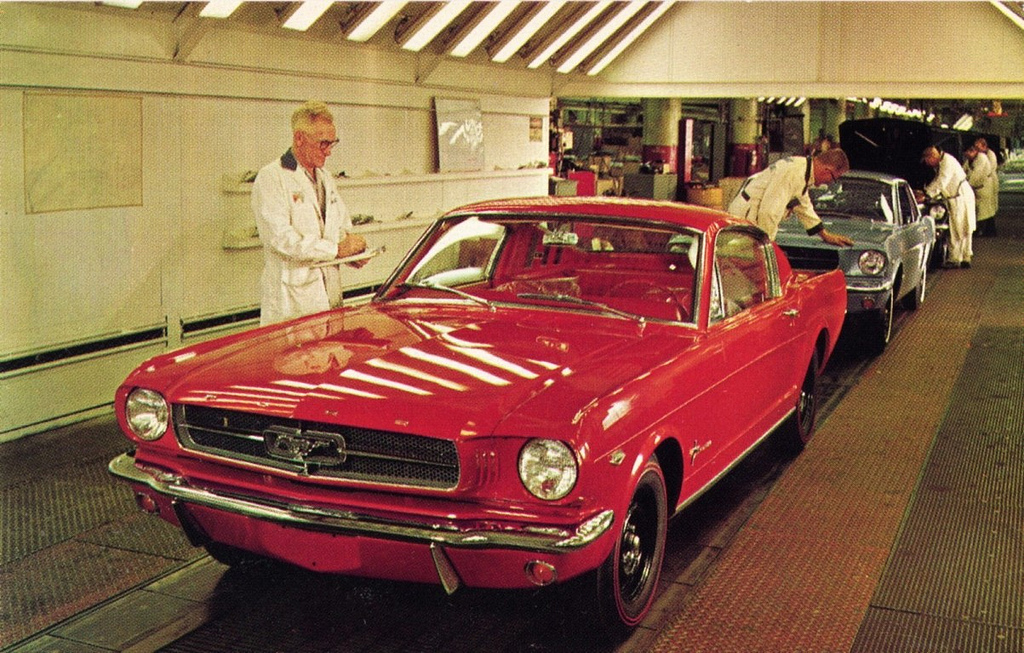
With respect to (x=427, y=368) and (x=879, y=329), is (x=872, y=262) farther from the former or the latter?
(x=427, y=368)

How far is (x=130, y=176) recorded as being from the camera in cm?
688

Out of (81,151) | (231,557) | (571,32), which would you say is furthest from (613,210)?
(571,32)

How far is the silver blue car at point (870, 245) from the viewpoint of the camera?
895 cm

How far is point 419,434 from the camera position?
3.29 m

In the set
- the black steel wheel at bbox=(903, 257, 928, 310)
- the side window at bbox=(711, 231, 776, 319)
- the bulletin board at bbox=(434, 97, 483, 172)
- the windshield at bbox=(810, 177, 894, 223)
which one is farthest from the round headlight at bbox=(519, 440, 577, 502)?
the black steel wheel at bbox=(903, 257, 928, 310)

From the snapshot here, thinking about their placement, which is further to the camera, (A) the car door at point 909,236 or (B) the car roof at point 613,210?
(A) the car door at point 909,236

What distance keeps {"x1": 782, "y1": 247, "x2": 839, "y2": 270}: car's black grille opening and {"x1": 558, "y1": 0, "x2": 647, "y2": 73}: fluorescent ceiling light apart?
5.08m

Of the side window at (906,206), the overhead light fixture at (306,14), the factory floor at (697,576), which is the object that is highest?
the overhead light fixture at (306,14)

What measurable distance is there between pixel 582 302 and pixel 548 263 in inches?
25.7

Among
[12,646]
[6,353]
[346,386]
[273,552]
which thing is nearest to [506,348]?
[346,386]

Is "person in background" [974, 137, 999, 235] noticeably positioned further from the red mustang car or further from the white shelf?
the red mustang car

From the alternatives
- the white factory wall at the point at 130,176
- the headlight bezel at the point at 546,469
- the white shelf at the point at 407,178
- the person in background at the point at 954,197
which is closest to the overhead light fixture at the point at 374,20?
the white factory wall at the point at 130,176

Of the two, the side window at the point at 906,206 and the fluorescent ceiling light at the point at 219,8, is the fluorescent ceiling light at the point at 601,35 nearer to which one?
the side window at the point at 906,206

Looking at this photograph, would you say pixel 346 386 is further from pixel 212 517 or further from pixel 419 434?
pixel 212 517
